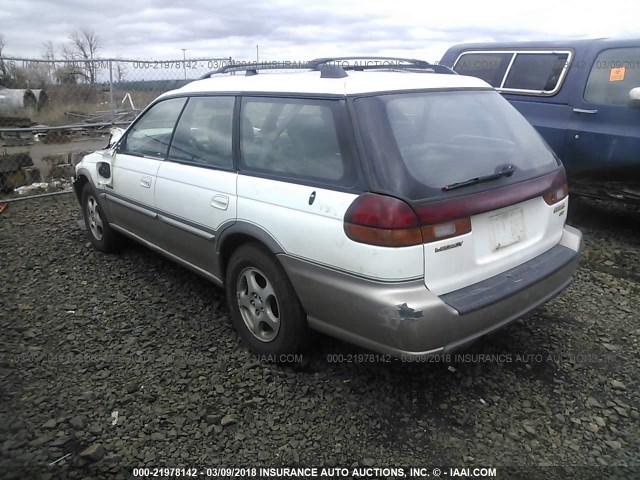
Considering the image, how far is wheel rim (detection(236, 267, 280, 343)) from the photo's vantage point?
2994 millimetres

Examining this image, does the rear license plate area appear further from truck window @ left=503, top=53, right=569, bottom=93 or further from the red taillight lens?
truck window @ left=503, top=53, right=569, bottom=93

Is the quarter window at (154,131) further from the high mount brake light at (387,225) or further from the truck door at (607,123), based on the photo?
the truck door at (607,123)

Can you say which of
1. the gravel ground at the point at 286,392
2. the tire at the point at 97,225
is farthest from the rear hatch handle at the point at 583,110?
the tire at the point at 97,225

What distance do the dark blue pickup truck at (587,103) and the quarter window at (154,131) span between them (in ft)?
12.9

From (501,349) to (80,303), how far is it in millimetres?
3118

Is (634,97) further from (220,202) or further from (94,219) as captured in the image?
(94,219)

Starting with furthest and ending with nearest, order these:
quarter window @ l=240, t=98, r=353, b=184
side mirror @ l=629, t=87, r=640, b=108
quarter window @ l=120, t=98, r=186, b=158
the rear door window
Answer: the rear door window < side mirror @ l=629, t=87, r=640, b=108 < quarter window @ l=120, t=98, r=186, b=158 < quarter window @ l=240, t=98, r=353, b=184

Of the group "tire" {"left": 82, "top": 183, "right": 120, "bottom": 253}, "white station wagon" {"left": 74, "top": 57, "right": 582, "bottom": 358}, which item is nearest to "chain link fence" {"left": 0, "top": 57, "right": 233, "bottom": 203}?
"tire" {"left": 82, "top": 183, "right": 120, "bottom": 253}

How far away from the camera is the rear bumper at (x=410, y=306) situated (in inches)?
91.4

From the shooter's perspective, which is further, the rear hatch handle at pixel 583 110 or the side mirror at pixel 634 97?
the rear hatch handle at pixel 583 110

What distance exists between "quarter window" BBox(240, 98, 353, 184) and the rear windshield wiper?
1.62 ft

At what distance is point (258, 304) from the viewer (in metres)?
3.07

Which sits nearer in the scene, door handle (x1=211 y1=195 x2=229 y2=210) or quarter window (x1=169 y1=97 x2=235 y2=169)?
door handle (x1=211 y1=195 x2=229 y2=210)

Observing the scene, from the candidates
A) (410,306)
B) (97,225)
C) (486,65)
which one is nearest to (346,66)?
(410,306)
